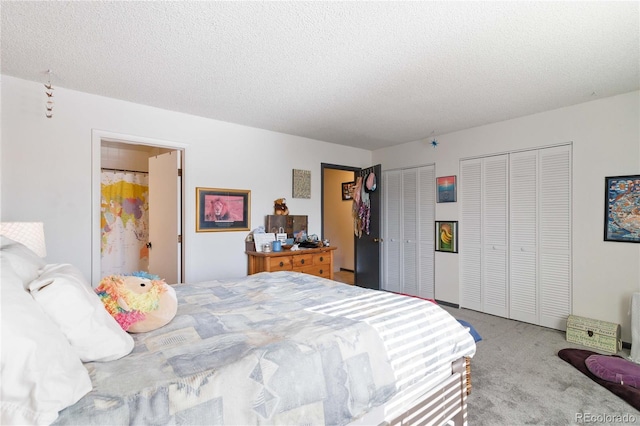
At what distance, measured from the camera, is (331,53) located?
2.21m

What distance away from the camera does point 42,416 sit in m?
0.79

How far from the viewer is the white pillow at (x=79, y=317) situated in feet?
3.29

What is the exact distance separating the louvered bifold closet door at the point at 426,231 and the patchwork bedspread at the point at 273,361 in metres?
2.86

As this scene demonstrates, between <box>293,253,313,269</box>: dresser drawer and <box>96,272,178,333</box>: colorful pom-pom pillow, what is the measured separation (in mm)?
2420

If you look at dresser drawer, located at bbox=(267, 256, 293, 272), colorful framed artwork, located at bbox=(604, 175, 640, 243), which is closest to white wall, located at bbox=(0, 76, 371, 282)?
dresser drawer, located at bbox=(267, 256, 293, 272)

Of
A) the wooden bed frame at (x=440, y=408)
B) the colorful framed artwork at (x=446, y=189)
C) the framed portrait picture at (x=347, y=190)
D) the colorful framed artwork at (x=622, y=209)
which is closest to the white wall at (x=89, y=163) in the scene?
the colorful framed artwork at (x=446, y=189)

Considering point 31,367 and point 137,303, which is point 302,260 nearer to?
point 137,303

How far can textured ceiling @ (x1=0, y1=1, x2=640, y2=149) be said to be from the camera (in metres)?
1.78

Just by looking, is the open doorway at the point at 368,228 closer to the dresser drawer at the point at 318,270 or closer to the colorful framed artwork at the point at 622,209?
the dresser drawer at the point at 318,270

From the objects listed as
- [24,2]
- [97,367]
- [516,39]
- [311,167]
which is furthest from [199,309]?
[311,167]

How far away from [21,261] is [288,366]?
1065 mm

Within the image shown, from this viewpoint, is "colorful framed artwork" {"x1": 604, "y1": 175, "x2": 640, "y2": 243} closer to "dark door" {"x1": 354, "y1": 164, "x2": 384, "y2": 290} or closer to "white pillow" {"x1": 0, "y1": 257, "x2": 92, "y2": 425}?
"dark door" {"x1": 354, "y1": 164, "x2": 384, "y2": 290}

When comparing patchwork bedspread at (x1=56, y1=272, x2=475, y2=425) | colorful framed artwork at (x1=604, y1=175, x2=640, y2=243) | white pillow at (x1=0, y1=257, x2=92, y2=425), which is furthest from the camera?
colorful framed artwork at (x1=604, y1=175, x2=640, y2=243)

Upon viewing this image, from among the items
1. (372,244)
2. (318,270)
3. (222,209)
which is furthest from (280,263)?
(372,244)
